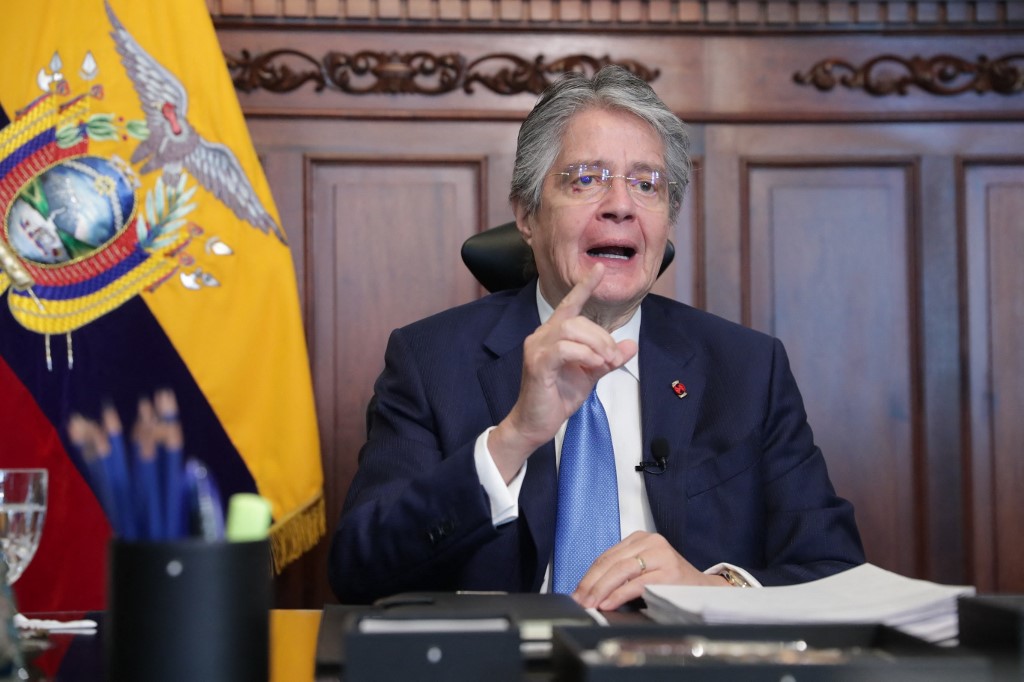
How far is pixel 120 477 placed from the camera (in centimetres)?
76

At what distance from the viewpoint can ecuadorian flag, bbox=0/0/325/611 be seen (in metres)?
2.62

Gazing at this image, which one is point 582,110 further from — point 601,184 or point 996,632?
point 996,632

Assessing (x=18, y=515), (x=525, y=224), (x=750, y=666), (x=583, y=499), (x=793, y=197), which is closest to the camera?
(x=750, y=666)

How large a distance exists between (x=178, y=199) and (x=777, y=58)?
1.82m

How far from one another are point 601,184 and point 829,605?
1123mm

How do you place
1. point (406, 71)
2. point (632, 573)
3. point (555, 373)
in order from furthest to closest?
point (406, 71), point (555, 373), point (632, 573)

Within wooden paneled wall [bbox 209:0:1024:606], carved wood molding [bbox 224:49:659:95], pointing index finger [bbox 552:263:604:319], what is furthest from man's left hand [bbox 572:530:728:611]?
carved wood molding [bbox 224:49:659:95]

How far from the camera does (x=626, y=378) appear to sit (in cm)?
201

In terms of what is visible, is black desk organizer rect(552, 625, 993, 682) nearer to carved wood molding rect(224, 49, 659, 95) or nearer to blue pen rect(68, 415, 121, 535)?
blue pen rect(68, 415, 121, 535)

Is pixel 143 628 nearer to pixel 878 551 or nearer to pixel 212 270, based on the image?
pixel 212 270

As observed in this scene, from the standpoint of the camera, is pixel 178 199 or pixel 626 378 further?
pixel 178 199

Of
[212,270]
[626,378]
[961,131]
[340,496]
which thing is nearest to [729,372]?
[626,378]

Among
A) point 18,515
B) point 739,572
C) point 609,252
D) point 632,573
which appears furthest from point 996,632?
point 609,252

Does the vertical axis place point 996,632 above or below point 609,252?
below
